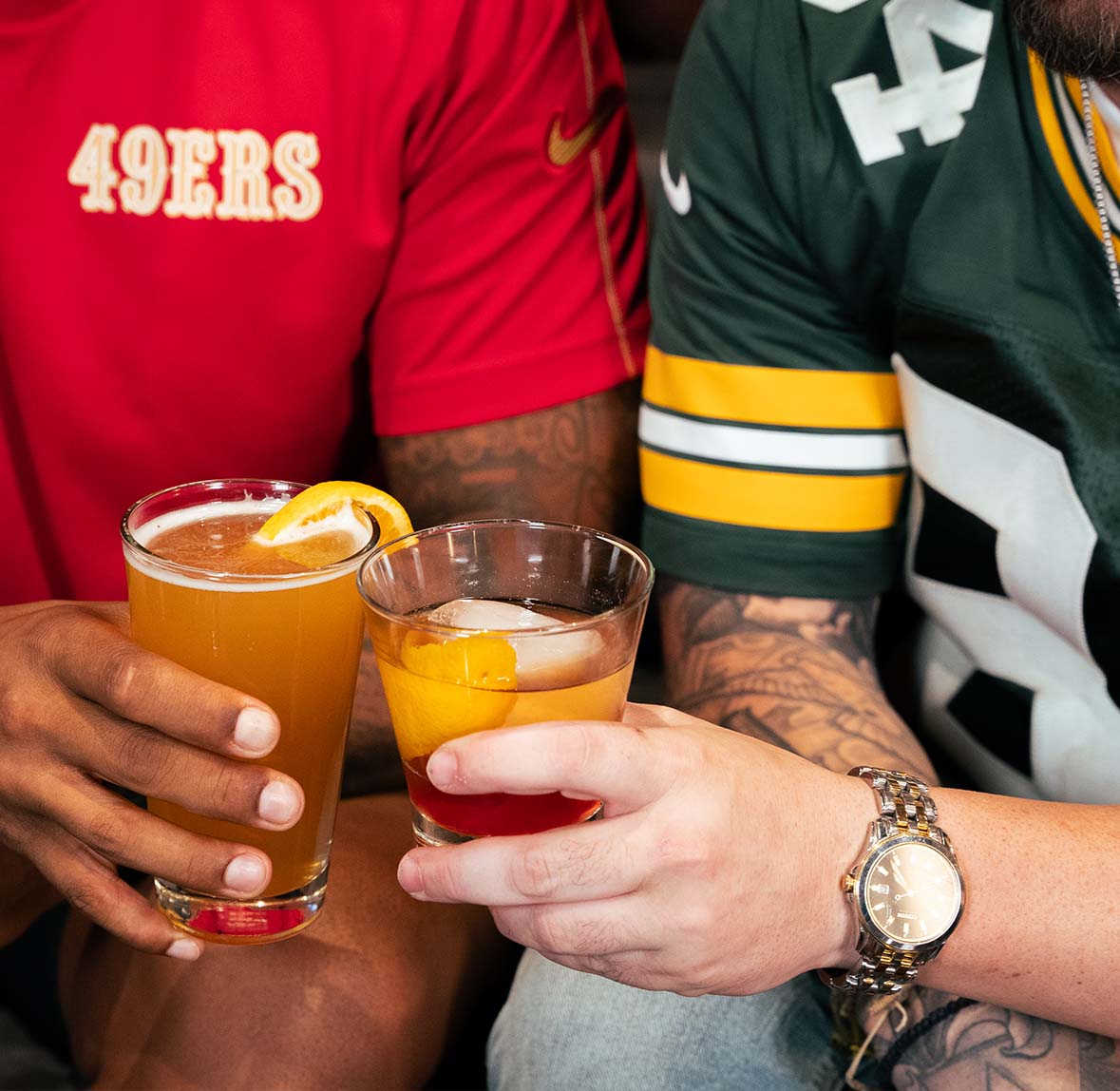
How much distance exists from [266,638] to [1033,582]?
2.66 feet

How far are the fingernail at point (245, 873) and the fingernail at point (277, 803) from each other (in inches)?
2.6

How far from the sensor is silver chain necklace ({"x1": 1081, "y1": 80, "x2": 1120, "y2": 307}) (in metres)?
1.27

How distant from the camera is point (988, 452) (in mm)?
1341

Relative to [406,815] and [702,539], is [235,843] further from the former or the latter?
[702,539]

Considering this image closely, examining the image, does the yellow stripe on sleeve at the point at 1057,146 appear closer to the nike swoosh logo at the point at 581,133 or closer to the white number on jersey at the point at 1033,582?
the white number on jersey at the point at 1033,582

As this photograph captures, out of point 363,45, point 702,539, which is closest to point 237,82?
point 363,45

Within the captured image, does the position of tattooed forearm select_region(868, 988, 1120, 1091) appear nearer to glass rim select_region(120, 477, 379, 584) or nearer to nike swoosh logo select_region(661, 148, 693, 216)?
glass rim select_region(120, 477, 379, 584)

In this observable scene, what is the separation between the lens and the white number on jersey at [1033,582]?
130cm

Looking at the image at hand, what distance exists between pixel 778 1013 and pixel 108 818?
2.22 ft

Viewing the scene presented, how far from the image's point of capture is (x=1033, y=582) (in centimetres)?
133

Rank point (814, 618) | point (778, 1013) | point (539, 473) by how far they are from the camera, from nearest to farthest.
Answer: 1. point (778, 1013)
2. point (814, 618)
3. point (539, 473)

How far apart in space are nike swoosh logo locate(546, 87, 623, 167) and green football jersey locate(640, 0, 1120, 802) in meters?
0.12

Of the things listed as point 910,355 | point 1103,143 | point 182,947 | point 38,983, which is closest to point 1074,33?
point 1103,143

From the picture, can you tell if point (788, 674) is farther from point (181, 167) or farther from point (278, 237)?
point (181, 167)
